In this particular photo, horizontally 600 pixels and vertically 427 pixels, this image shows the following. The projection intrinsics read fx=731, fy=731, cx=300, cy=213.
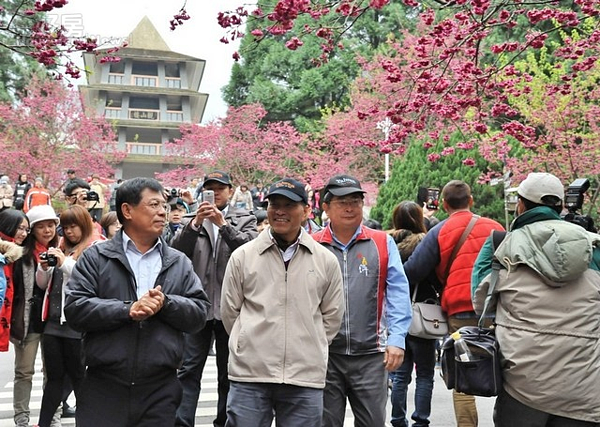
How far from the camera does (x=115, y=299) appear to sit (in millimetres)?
3775

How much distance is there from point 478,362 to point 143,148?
4266 centimetres

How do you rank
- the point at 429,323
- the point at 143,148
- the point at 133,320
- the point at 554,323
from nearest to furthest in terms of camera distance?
the point at 133,320 → the point at 554,323 → the point at 429,323 → the point at 143,148

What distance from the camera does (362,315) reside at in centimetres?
455

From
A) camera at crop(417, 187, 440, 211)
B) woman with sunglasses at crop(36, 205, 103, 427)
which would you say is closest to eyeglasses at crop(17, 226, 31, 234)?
woman with sunglasses at crop(36, 205, 103, 427)

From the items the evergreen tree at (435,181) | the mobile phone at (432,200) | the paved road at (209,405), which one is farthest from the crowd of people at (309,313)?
the evergreen tree at (435,181)

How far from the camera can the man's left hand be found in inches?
175

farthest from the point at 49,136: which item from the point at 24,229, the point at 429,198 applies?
the point at 24,229

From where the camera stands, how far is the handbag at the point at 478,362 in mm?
4031

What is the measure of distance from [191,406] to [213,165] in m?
29.6

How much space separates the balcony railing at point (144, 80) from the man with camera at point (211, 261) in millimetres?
43129

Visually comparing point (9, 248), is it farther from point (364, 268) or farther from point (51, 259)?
point (364, 268)

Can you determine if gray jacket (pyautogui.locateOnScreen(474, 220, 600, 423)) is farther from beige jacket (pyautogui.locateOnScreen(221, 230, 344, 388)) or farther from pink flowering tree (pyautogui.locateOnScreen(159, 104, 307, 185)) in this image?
pink flowering tree (pyautogui.locateOnScreen(159, 104, 307, 185))

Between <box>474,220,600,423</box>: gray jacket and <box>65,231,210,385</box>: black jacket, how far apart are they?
1.73 metres

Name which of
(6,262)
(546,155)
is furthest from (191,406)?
(546,155)
